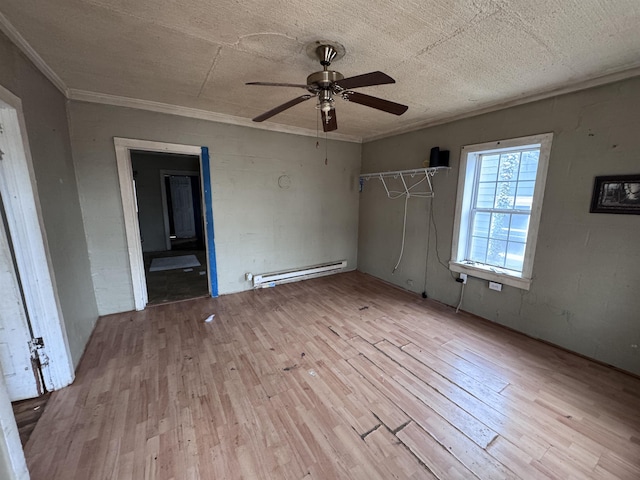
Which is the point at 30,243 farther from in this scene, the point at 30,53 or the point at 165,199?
the point at 165,199

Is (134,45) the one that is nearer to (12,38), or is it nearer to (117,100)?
(12,38)

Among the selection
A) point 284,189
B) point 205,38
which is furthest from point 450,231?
point 205,38

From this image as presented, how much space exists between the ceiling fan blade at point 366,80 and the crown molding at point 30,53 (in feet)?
6.60

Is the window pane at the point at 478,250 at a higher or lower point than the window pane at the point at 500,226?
lower

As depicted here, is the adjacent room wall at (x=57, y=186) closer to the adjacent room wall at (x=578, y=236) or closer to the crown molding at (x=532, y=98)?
the crown molding at (x=532, y=98)

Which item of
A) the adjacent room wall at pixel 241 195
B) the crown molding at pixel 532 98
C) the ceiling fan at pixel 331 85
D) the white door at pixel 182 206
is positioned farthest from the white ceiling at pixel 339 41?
the white door at pixel 182 206

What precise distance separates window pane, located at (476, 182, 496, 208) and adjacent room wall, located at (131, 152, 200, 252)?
607 cm

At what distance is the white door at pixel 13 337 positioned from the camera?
1633 millimetres

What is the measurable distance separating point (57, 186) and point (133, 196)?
0.83 metres

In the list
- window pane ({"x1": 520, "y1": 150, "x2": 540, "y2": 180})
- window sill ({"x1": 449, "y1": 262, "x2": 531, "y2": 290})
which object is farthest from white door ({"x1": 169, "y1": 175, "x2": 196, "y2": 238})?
window pane ({"x1": 520, "y1": 150, "x2": 540, "y2": 180})

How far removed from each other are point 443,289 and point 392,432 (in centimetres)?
232

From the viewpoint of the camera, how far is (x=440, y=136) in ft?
11.0

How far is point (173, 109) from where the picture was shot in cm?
304

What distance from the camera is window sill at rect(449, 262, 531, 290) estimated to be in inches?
105
